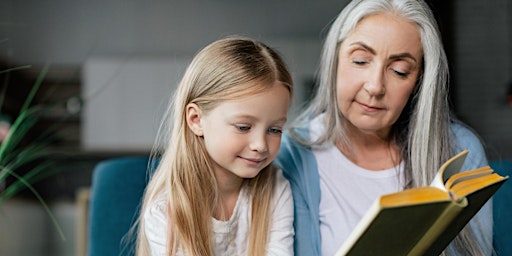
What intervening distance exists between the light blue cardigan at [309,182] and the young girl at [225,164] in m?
0.04

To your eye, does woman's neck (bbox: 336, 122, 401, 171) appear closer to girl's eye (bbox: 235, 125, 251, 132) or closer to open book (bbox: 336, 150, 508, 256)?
girl's eye (bbox: 235, 125, 251, 132)

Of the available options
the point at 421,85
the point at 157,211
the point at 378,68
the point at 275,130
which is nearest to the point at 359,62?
the point at 378,68

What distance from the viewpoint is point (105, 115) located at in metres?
7.02

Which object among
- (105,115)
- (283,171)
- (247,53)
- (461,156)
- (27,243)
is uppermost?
(247,53)

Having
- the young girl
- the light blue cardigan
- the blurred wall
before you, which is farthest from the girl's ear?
the blurred wall

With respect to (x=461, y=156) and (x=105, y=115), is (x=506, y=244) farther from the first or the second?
(x=105, y=115)

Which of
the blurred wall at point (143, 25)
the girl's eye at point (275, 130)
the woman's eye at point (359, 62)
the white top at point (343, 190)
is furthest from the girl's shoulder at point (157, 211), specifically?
the blurred wall at point (143, 25)

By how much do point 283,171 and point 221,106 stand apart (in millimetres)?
328

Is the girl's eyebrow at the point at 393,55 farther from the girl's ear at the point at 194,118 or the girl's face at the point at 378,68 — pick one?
the girl's ear at the point at 194,118

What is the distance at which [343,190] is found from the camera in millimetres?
1699

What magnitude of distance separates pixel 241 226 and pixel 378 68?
0.47 metres

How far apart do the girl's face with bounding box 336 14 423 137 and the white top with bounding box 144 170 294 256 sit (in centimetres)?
26

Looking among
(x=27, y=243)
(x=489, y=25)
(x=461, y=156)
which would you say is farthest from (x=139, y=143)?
(x=461, y=156)

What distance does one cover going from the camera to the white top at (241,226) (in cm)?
150
